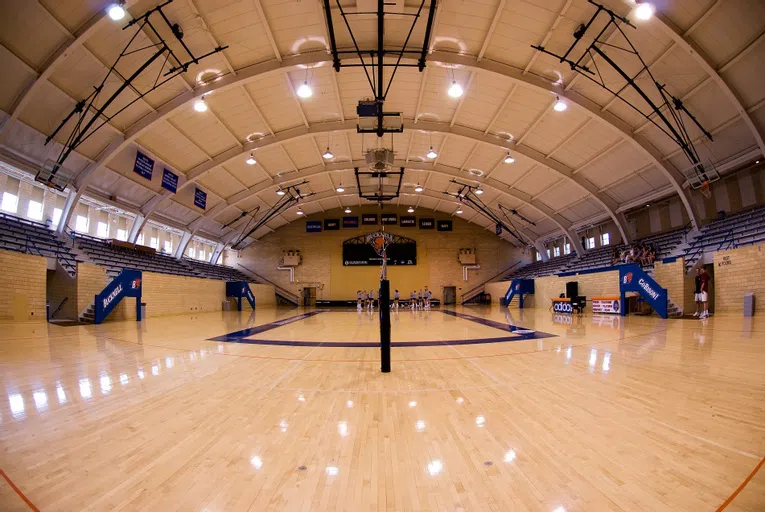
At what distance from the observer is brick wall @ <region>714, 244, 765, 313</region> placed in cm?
1134

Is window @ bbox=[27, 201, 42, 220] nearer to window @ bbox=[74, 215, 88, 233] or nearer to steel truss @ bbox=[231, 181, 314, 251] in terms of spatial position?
window @ bbox=[74, 215, 88, 233]

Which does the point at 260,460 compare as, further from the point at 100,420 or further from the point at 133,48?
the point at 133,48

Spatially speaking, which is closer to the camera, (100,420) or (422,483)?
(422,483)

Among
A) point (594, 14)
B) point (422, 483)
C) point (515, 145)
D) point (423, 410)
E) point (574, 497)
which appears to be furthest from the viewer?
point (515, 145)

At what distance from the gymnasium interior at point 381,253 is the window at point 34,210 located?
0.18 m

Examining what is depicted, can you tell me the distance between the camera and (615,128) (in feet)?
47.3

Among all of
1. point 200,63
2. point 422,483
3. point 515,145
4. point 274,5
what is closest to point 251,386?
point 422,483

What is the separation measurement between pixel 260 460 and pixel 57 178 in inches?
737

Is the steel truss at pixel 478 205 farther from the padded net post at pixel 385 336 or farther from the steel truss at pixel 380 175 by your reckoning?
the padded net post at pixel 385 336

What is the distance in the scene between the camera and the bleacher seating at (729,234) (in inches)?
504

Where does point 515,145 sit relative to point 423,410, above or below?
above

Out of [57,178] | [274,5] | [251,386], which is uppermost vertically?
[274,5]

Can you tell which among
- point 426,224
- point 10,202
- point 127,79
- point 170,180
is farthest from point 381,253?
point 426,224

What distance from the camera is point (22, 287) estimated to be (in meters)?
11.5
